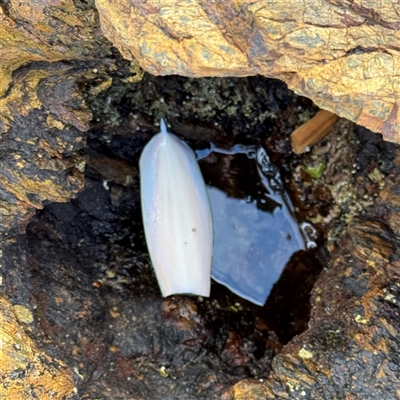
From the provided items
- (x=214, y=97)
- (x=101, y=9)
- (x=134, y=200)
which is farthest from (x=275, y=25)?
(x=134, y=200)

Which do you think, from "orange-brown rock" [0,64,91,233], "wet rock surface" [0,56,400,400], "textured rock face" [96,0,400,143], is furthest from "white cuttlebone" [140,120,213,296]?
Answer: "textured rock face" [96,0,400,143]

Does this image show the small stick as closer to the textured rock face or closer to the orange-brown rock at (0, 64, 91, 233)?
the textured rock face

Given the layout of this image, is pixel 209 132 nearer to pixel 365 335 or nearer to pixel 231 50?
pixel 231 50

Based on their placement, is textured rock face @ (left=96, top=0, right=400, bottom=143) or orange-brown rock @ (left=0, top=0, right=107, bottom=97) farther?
orange-brown rock @ (left=0, top=0, right=107, bottom=97)

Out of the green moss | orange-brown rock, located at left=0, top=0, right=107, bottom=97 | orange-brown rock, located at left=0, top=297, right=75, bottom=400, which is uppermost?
orange-brown rock, located at left=0, top=0, right=107, bottom=97

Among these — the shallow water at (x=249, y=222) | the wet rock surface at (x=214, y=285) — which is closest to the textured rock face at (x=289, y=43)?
the wet rock surface at (x=214, y=285)

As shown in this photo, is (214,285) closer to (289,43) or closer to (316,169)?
(316,169)

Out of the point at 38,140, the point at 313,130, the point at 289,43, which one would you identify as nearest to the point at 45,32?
the point at 38,140
